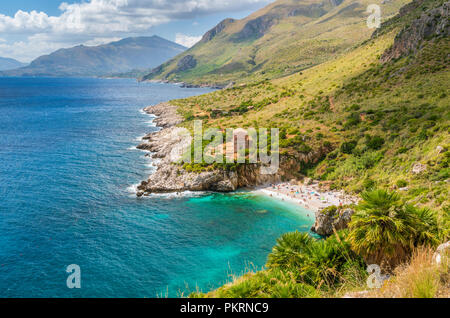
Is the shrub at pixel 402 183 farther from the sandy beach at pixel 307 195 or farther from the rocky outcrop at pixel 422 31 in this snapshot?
the rocky outcrop at pixel 422 31

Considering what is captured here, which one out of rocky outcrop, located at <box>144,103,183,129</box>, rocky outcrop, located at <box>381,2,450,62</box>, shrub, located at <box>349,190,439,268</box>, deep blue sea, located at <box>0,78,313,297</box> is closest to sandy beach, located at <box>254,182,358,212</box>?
deep blue sea, located at <box>0,78,313,297</box>

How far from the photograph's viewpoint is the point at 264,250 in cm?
3541

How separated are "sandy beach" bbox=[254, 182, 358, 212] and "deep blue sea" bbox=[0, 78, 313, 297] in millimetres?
2107

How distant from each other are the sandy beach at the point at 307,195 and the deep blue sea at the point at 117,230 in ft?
6.91

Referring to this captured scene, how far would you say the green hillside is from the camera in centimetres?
1672

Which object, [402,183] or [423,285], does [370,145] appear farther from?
[423,285]

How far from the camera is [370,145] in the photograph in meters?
53.8

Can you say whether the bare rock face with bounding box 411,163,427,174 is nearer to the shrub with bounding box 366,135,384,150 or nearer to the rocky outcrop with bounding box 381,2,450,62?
the shrub with bounding box 366,135,384,150

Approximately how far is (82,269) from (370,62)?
90608mm

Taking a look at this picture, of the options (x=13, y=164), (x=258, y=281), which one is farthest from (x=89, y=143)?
(x=258, y=281)

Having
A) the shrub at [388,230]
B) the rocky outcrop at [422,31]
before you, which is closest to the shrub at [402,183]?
the shrub at [388,230]

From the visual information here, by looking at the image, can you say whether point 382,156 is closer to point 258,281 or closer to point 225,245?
point 225,245
